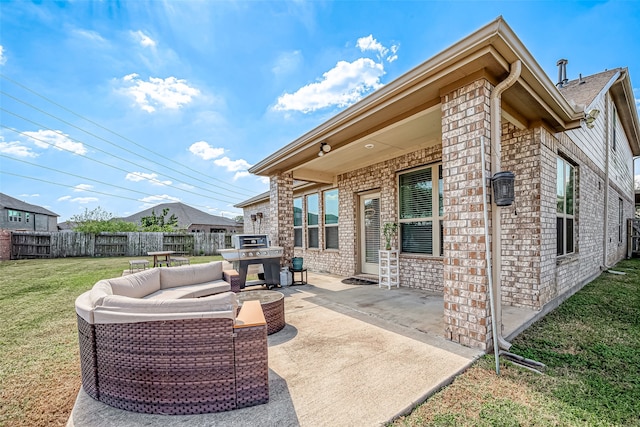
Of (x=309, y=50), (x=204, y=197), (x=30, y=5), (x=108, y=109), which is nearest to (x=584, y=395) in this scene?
(x=309, y=50)

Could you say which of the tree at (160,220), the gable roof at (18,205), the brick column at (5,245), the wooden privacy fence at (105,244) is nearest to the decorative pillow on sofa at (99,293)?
the wooden privacy fence at (105,244)

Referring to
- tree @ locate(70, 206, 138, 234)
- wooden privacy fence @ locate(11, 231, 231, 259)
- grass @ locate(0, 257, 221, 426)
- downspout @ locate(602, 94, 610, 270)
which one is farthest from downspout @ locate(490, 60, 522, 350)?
tree @ locate(70, 206, 138, 234)

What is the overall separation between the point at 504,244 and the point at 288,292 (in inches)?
159

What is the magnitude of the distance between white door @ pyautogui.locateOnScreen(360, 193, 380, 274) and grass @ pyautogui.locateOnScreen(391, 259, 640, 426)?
382cm

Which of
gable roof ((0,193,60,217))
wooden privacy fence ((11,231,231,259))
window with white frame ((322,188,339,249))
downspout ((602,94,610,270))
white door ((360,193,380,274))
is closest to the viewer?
white door ((360,193,380,274))

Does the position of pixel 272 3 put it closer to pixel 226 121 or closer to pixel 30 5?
pixel 30 5

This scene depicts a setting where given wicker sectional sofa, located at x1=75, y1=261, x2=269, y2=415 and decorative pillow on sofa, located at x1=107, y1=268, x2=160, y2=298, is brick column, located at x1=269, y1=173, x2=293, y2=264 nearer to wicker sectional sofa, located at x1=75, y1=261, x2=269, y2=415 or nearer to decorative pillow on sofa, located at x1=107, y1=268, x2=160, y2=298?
decorative pillow on sofa, located at x1=107, y1=268, x2=160, y2=298

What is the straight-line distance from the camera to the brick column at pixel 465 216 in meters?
2.83

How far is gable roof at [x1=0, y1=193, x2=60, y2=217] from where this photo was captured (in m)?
24.3

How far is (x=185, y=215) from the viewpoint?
34906mm

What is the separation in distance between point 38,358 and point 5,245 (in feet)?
Answer: 47.9

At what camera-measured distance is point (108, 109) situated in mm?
11094

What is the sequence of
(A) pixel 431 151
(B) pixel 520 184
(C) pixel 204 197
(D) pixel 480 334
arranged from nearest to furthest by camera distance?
(D) pixel 480 334 → (B) pixel 520 184 → (A) pixel 431 151 → (C) pixel 204 197

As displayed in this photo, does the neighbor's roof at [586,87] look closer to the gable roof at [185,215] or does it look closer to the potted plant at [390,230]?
the potted plant at [390,230]
